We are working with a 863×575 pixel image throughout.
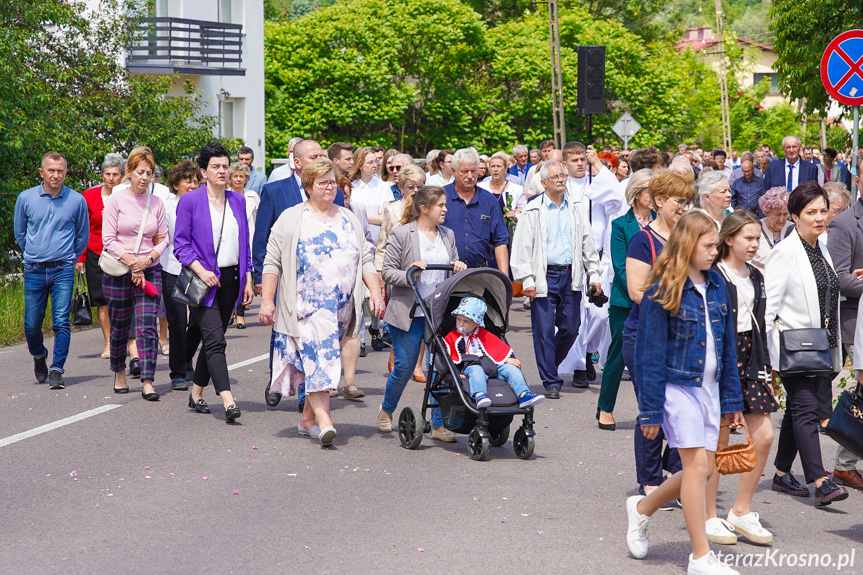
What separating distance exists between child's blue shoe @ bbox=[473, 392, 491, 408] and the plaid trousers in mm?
3642

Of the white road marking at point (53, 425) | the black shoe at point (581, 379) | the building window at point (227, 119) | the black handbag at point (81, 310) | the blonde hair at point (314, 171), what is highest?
the building window at point (227, 119)

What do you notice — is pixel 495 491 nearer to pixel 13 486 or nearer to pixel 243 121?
pixel 13 486

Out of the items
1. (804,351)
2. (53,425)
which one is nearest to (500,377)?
(804,351)

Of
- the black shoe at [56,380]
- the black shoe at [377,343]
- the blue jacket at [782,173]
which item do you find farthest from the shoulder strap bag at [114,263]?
the blue jacket at [782,173]

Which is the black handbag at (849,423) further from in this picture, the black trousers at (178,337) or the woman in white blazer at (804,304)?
the black trousers at (178,337)

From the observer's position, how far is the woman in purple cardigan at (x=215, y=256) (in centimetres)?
897

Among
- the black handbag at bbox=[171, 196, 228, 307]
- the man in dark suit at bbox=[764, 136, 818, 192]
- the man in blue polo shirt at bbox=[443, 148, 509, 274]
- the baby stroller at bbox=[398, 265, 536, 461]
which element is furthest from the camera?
the man in dark suit at bbox=[764, 136, 818, 192]

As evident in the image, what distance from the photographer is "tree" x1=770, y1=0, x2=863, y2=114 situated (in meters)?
22.5

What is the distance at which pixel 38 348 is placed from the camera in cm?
1074

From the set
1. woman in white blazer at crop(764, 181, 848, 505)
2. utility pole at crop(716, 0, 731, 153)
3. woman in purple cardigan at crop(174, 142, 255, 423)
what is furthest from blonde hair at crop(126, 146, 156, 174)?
utility pole at crop(716, 0, 731, 153)

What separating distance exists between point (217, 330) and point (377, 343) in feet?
13.4

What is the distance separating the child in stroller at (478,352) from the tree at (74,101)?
34.8 ft

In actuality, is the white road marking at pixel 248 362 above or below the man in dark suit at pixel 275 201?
below

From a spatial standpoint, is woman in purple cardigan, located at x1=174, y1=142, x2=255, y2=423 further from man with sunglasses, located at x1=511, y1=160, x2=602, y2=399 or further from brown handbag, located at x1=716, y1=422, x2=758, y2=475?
brown handbag, located at x1=716, y1=422, x2=758, y2=475
